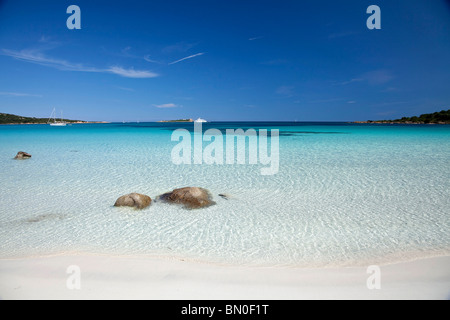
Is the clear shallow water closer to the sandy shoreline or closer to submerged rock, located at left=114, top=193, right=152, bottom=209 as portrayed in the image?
submerged rock, located at left=114, top=193, right=152, bottom=209

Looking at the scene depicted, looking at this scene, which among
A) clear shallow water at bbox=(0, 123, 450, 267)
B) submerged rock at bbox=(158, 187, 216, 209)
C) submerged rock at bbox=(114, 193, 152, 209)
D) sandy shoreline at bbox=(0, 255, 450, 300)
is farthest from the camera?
submerged rock at bbox=(158, 187, 216, 209)

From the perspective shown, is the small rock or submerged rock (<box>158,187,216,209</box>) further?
the small rock

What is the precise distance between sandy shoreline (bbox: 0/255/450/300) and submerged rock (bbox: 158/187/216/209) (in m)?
2.78

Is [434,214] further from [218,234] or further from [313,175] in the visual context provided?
[218,234]

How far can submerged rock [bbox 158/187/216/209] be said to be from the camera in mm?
6992

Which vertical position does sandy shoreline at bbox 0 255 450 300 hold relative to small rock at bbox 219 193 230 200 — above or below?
below

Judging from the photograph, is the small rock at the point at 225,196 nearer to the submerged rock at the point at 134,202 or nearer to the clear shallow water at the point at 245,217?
the clear shallow water at the point at 245,217

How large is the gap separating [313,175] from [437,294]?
24.7 feet

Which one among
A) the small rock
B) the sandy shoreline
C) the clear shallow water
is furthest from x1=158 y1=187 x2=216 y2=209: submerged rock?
the sandy shoreline

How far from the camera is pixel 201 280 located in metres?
3.60

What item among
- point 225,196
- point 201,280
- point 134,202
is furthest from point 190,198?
point 201,280

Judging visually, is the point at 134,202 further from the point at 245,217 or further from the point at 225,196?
the point at 245,217

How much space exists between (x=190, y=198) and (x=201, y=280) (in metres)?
3.69
